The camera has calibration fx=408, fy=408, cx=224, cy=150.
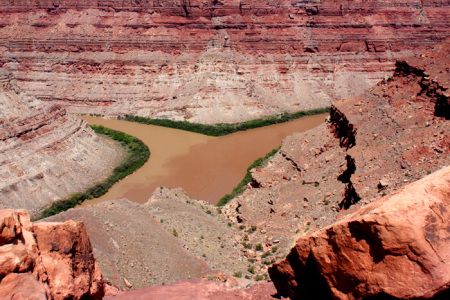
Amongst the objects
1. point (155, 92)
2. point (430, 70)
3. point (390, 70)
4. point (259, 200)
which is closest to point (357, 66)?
point (390, 70)

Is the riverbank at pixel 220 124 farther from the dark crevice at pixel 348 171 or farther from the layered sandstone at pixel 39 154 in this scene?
the dark crevice at pixel 348 171

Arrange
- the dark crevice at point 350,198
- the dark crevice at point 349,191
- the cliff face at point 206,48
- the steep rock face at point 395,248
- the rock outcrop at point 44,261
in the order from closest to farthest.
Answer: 1. the steep rock face at point 395,248
2. the rock outcrop at point 44,261
3. the dark crevice at point 350,198
4. the dark crevice at point 349,191
5. the cliff face at point 206,48

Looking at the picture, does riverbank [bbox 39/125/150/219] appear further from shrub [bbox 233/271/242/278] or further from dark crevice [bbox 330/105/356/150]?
dark crevice [bbox 330/105/356/150]

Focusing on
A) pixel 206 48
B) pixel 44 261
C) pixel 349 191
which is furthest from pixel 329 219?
pixel 206 48

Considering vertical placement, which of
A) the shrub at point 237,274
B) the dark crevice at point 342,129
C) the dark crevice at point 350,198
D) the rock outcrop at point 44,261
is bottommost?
the shrub at point 237,274

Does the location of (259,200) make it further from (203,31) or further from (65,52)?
(65,52)

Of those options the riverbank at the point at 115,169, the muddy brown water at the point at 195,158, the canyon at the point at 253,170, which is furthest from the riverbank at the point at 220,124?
the riverbank at the point at 115,169

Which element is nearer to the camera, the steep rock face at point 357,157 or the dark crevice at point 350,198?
the dark crevice at point 350,198
